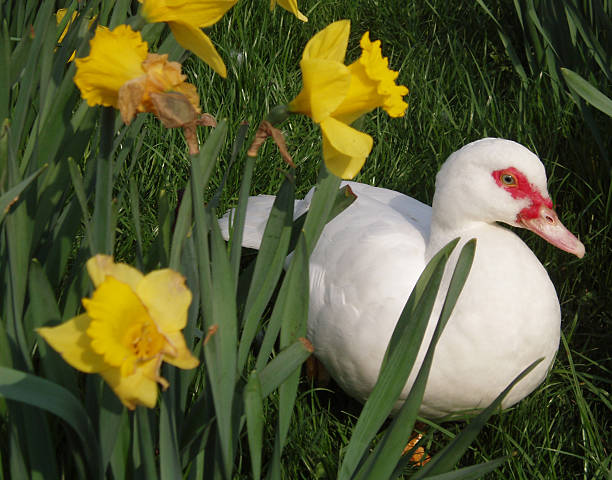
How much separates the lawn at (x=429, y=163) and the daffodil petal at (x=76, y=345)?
0.30m

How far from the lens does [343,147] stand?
789mm

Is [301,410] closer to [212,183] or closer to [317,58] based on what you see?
[212,183]

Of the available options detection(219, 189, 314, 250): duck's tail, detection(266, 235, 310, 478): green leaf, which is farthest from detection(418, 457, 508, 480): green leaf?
detection(219, 189, 314, 250): duck's tail

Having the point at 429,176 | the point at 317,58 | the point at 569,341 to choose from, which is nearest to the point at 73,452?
the point at 317,58

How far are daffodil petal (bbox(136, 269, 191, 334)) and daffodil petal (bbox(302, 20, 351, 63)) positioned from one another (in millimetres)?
281

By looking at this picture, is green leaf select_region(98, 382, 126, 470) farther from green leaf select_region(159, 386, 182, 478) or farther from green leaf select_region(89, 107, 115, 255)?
green leaf select_region(89, 107, 115, 255)

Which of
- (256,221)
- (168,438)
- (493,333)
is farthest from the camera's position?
(256,221)

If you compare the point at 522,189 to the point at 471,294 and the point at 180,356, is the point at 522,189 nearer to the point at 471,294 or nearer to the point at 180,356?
the point at 471,294

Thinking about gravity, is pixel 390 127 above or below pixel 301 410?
above

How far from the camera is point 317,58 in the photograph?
31.4 inches

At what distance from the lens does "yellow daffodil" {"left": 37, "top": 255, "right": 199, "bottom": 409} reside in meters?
0.68

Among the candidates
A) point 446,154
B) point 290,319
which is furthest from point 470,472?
point 446,154

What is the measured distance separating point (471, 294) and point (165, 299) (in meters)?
1.00

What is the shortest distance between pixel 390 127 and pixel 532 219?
3.75 ft
